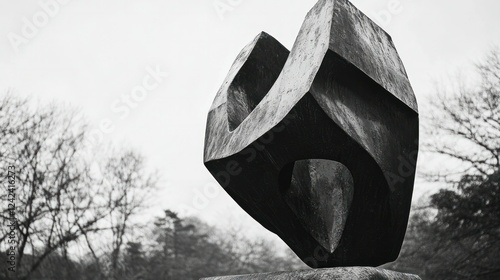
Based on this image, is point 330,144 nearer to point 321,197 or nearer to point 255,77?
point 321,197

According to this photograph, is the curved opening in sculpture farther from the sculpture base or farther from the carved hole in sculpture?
the sculpture base

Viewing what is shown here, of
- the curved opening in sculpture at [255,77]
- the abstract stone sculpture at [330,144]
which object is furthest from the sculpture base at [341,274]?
the curved opening in sculpture at [255,77]

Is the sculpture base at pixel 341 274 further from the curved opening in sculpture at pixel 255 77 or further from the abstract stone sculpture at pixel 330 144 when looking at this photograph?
the curved opening in sculpture at pixel 255 77

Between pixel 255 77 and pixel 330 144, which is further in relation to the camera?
pixel 255 77

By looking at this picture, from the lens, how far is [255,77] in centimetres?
476


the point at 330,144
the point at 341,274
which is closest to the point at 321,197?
the point at 330,144

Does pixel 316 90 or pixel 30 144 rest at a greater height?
pixel 30 144

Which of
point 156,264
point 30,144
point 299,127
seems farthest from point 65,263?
point 299,127

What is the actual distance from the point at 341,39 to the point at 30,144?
11.7m

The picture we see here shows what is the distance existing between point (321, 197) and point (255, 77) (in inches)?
49.9

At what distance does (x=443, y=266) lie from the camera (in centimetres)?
1418

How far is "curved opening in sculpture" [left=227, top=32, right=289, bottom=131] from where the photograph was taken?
441cm

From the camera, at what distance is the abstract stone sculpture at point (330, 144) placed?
11.1 feet

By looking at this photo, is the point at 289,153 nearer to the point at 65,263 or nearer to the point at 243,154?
the point at 243,154
